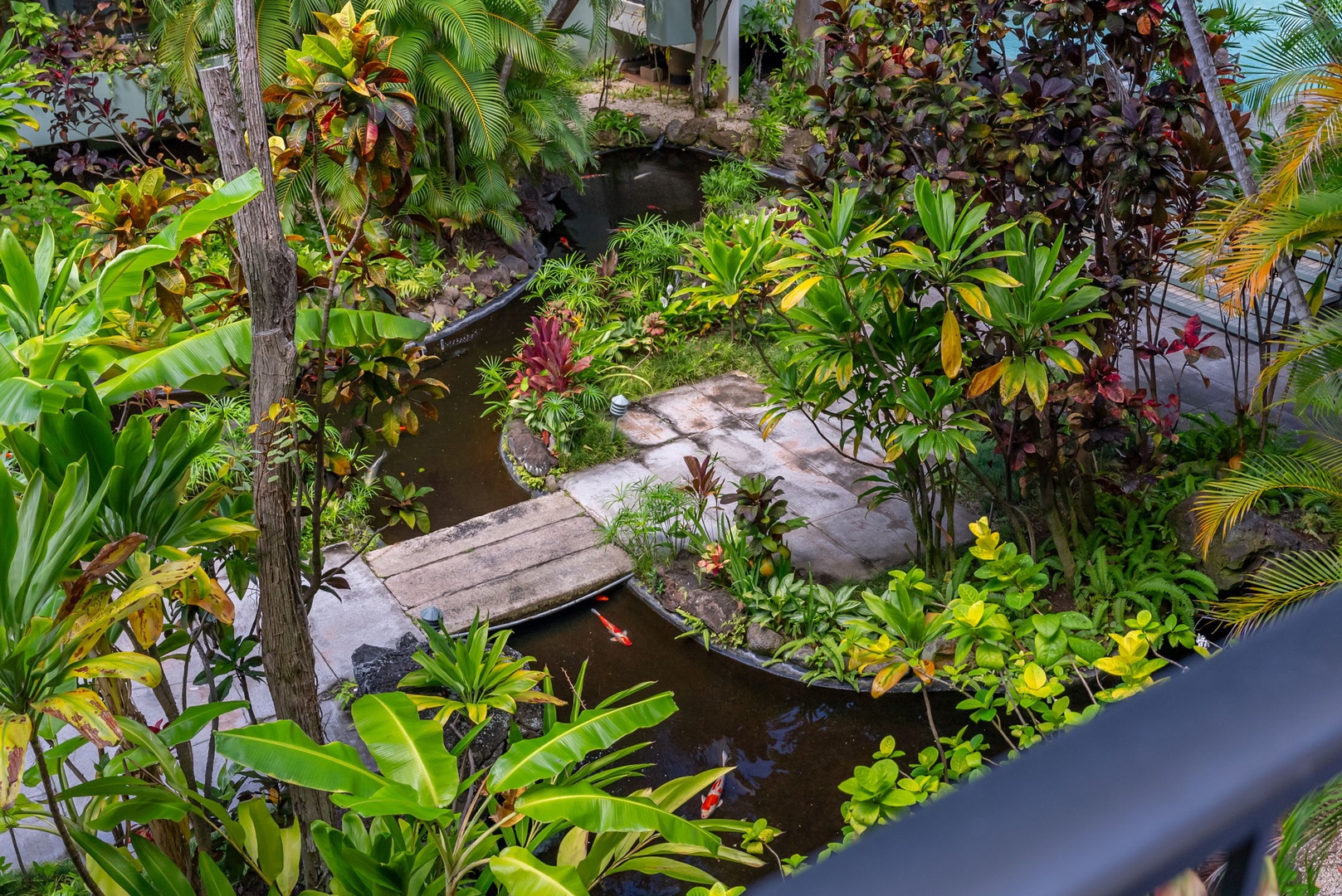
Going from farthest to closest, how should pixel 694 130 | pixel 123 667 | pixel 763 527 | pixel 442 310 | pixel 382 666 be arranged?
1. pixel 694 130
2. pixel 442 310
3. pixel 763 527
4. pixel 382 666
5. pixel 123 667

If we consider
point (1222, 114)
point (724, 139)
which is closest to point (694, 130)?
point (724, 139)

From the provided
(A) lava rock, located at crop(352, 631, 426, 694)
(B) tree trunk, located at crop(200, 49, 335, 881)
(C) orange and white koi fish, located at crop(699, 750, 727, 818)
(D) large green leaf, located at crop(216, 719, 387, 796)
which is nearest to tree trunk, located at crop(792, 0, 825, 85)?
(A) lava rock, located at crop(352, 631, 426, 694)

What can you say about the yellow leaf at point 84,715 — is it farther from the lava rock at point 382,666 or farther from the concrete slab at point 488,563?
the concrete slab at point 488,563

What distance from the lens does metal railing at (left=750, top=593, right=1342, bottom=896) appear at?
432 mm

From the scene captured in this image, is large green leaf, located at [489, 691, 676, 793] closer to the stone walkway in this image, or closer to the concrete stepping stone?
the concrete stepping stone

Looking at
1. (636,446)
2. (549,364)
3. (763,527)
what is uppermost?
(549,364)

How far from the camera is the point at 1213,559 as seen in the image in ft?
17.6

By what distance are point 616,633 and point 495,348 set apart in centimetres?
377

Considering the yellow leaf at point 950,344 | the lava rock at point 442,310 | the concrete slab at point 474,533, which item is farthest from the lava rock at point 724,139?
the yellow leaf at point 950,344

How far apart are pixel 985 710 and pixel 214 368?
8.09 feet

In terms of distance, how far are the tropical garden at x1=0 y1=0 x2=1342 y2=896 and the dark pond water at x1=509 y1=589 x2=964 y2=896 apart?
0.06 m

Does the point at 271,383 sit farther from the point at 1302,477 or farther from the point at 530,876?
the point at 1302,477

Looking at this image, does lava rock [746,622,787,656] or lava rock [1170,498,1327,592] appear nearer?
lava rock [1170,498,1327,592]

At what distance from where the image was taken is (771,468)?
668cm
